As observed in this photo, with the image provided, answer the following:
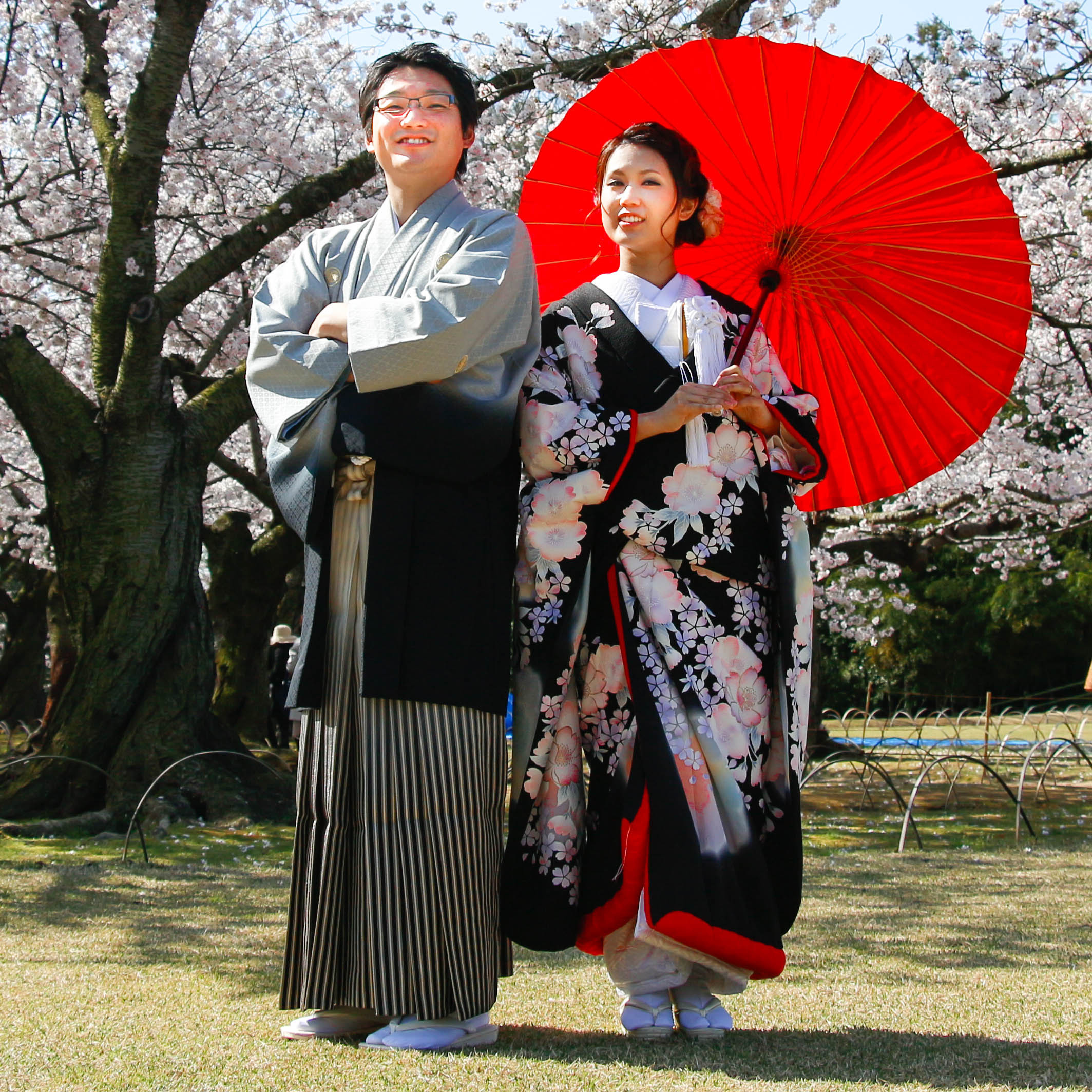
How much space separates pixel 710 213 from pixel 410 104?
2.42 ft

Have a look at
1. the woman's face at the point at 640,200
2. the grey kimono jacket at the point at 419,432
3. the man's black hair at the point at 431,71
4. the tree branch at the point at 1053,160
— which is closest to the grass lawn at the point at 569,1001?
Result: the grey kimono jacket at the point at 419,432

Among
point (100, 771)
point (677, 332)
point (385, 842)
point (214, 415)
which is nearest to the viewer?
point (385, 842)

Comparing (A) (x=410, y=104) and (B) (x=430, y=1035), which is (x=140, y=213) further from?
(B) (x=430, y=1035)

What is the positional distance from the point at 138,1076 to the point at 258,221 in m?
5.76

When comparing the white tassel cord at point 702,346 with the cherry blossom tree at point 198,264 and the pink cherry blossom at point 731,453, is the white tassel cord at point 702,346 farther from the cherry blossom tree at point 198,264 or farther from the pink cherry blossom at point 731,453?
the cherry blossom tree at point 198,264

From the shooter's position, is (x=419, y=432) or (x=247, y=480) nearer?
(x=419, y=432)

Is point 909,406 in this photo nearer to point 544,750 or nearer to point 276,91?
point 544,750

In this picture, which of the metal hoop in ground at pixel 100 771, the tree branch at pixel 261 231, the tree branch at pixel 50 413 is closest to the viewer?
the metal hoop in ground at pixel 100 771

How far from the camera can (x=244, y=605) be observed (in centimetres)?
1107

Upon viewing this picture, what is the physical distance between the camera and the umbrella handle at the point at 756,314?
264 cm

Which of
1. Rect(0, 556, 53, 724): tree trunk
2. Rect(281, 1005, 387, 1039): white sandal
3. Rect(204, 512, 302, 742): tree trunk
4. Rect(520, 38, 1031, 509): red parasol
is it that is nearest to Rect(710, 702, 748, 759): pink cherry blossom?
Rect(520, 38, 1031, 509): red parasol

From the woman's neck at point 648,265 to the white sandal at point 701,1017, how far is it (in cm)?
157

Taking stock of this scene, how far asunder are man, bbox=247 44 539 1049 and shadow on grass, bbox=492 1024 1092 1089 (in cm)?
21

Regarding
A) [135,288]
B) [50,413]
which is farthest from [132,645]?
[135,288]
